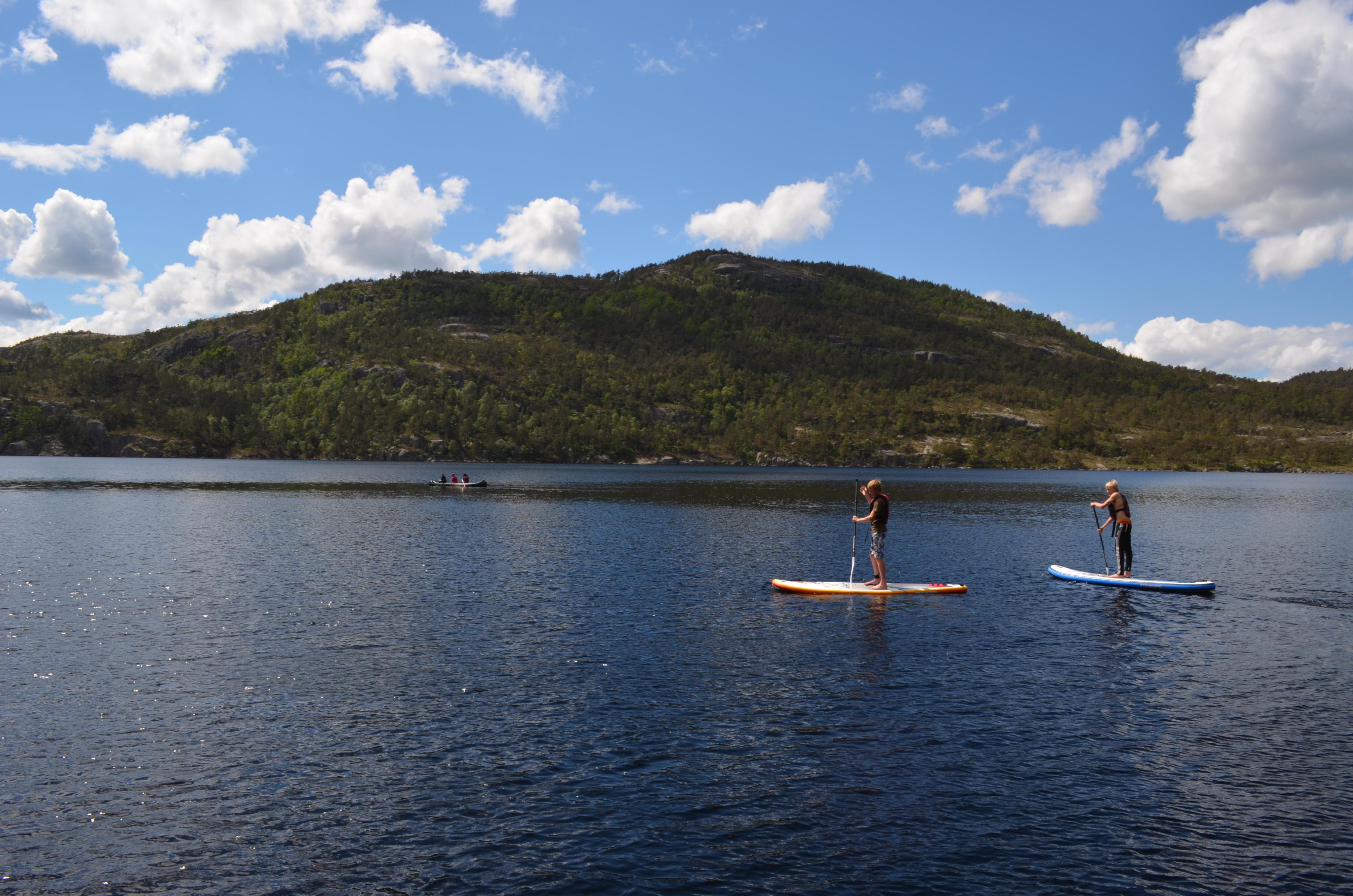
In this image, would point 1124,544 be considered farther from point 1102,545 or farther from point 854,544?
point 854,544

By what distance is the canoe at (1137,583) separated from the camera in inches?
1688

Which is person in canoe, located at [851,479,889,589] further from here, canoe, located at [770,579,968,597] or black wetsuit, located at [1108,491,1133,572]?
black wetsuit, located at [1108,491,1133,572]

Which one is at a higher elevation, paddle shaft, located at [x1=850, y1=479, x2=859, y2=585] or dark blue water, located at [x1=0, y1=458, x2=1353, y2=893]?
paddle shaft, located at [x1=850, y1=479, x2=859, y2=585]

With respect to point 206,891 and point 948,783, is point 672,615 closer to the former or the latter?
point 948,783

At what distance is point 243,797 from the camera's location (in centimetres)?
1670

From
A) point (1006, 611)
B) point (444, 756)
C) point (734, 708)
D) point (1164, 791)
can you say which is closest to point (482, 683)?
point (444, 756)

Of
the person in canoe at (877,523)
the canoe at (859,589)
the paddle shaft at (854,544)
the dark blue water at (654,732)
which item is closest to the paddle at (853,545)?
the paddle shaft at (854,544)

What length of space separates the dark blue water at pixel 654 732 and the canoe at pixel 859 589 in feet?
3.39

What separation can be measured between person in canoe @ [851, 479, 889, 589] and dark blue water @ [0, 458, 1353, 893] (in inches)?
69.8

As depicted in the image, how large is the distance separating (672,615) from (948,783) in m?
18.7

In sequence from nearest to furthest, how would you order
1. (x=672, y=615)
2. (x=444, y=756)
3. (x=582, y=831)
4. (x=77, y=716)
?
(x=582, y=831)
(x=444, y=756)
(x=77, y=716)
(x=672, y=615)

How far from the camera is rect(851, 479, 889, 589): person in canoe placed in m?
38.5

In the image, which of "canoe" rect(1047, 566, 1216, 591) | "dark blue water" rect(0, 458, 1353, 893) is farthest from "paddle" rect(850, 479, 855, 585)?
"canoe" rect(1047, 566, 1216, 591)

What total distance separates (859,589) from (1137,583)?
16053mm
